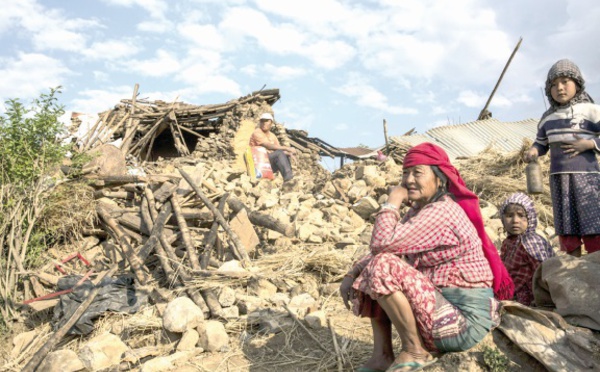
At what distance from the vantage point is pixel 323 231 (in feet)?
19.6

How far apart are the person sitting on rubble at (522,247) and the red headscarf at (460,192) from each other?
40.8 inches

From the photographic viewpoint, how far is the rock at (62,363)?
366cm

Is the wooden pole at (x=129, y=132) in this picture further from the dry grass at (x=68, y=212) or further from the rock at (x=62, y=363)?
the rock at (x=62, y=363)

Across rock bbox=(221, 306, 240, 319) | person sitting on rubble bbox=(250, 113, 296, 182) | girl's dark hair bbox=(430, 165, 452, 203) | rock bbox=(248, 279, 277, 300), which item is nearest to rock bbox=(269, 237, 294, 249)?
rock bbox=(248, 279, 277, 300)

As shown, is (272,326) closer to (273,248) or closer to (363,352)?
(363,352)

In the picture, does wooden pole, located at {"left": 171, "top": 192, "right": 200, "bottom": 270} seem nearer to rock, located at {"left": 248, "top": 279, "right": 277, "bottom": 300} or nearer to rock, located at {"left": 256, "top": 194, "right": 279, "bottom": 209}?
rock, located at {"left": 248, "top": 279, "right": 277, "bottom": 300}

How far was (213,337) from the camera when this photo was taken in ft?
12.1

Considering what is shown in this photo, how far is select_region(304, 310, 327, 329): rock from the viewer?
3.78 meters

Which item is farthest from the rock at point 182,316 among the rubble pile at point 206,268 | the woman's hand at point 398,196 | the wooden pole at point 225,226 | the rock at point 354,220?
the rock at point 354,220

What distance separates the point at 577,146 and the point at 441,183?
1.62 m

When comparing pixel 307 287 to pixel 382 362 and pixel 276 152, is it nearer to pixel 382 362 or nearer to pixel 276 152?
pixel 382 362

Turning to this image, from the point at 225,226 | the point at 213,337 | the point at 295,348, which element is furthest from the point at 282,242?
the point at 295,348

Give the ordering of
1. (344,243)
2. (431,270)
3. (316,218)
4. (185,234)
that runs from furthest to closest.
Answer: (316,218)
(344,243)
(185,234)
(431,270)

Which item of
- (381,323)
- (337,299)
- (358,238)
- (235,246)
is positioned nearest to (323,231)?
(358,238)
